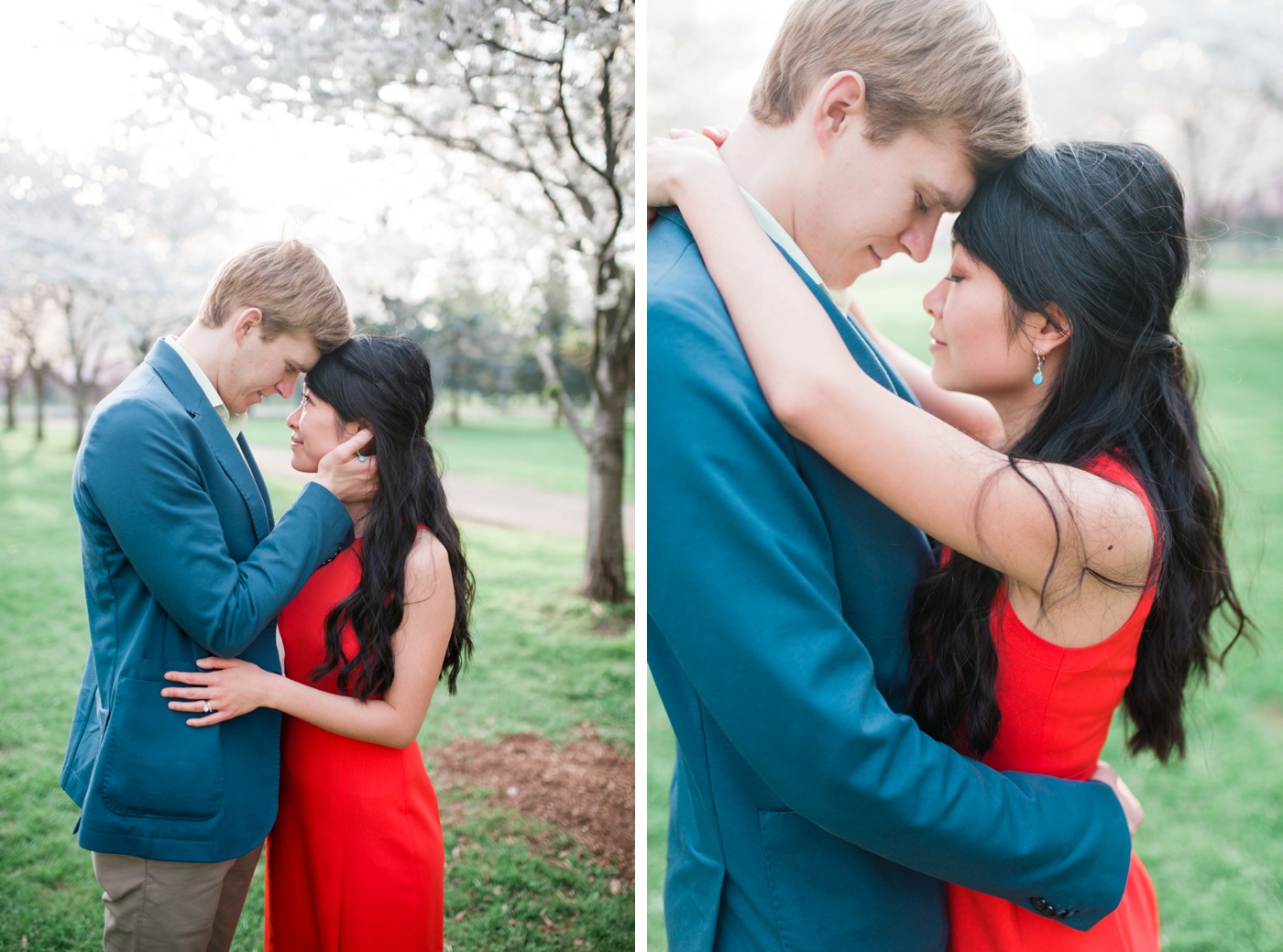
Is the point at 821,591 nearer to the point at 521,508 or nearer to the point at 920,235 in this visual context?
the point at 920,235

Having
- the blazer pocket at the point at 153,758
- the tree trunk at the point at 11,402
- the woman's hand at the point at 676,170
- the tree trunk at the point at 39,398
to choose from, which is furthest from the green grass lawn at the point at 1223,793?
the tree trunk at the point at 11,402

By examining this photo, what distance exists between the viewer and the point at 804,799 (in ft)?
3.43

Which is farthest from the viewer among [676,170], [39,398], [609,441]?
[609,441]

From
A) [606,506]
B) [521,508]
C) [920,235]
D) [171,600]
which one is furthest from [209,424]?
[521,508]

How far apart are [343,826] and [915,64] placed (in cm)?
175

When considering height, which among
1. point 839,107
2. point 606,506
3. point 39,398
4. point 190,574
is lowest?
point 606,506

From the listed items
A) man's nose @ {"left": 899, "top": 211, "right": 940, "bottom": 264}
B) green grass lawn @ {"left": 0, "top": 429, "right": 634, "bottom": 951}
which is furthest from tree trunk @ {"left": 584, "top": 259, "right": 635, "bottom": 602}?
man's nose @ {"left": 899, "top": 211, "right": 940, "bottom": 264}

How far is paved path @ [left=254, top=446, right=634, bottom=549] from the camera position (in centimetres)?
940

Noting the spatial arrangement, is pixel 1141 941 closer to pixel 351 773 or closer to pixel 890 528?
pixel 890 528

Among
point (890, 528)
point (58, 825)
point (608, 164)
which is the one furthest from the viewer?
point (608, 164)

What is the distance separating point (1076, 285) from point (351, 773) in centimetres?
162

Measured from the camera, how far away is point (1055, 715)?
1.28m

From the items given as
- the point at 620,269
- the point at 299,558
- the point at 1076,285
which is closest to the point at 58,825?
the point at 299,558

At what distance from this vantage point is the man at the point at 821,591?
99cm
